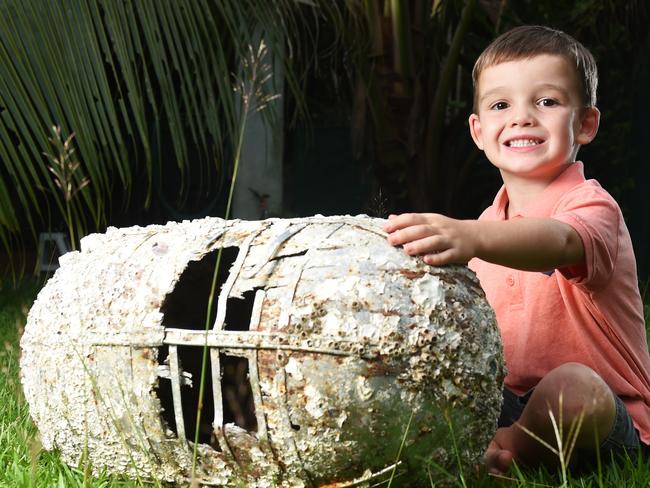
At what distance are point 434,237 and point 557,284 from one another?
521mm

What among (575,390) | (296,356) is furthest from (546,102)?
(296,356)

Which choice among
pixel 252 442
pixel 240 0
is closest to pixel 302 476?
pixel 252 442

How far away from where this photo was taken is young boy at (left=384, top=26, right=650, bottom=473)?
198cm

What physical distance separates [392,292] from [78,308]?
2.12 ft

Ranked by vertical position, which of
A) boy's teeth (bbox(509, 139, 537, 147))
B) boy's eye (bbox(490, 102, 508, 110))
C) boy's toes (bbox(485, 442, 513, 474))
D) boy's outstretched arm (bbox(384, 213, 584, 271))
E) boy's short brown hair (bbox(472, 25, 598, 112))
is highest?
boy's short brown hair (bbox(472, 25, 598, 112))

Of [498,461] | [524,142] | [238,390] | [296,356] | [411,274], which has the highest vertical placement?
[524,142]

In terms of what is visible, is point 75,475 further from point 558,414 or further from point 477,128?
point 477,128

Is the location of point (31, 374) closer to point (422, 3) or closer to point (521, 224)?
point (521, 224)

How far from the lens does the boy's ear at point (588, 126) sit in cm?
224

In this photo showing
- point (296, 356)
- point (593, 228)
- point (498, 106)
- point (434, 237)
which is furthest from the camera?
point (498, 106)

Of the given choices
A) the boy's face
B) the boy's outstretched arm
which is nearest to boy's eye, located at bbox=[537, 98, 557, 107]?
the boy's face

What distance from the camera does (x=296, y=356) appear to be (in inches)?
63.7

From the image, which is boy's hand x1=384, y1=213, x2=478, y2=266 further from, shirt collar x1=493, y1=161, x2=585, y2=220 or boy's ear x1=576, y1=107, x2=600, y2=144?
boy's ear x1=576, y1=107, x2=600, y2=144

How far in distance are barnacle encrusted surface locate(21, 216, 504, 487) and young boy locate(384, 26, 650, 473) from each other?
28 cm
